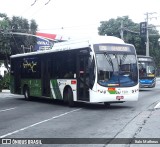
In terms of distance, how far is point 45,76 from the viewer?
2116cm

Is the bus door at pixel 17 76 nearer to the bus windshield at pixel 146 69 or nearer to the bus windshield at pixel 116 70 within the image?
the bus windshield at pixel 116 70

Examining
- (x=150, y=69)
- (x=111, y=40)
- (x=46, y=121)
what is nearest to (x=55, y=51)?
(x=111, y=40)

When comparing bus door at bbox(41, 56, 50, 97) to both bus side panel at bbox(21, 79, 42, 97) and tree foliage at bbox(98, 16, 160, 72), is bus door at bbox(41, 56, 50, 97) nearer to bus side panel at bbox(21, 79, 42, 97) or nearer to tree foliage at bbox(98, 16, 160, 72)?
bus side panel at bbox(21, 79, 42, 97)

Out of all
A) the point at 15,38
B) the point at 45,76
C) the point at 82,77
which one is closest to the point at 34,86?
the point at 45,76

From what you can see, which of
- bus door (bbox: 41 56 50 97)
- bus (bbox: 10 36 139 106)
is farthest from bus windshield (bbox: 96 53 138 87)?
bus door (bbox: 41 56 50 97)

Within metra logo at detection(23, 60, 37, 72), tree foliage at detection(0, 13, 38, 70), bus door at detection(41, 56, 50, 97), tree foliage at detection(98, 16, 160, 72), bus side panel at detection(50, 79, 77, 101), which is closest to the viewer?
bus side panel at detection(50, 79, 77, 101)

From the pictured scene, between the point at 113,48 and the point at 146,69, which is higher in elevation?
the point at 113,48

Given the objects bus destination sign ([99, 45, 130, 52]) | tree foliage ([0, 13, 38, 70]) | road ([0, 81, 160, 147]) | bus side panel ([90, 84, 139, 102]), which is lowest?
road ([0, 81, 160, 147])

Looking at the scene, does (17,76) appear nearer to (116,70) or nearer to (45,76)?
(45,76)

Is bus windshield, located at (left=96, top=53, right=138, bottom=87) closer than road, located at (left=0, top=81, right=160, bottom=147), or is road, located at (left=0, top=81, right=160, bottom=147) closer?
road, located at (left=0, top=81, right=160, bottom=147)

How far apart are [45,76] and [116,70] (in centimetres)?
524

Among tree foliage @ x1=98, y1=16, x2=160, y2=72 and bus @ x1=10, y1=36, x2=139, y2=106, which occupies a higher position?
tree foliage @ x1=98, y1=16, x2=160, y2=72

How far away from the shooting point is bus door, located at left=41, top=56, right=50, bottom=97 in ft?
68.4

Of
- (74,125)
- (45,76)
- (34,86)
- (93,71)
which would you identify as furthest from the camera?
(34,86)
